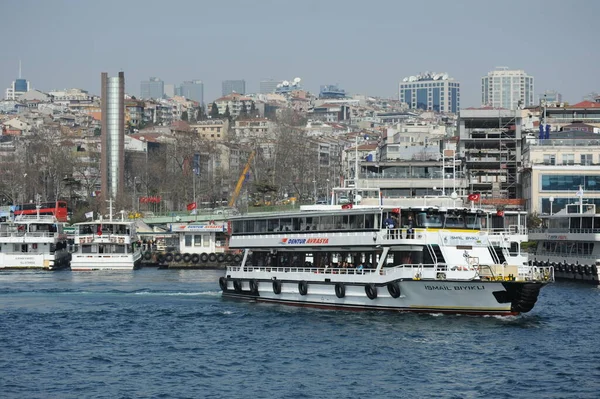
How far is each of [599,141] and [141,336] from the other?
63.1 meters

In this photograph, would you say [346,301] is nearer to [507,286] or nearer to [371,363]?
[507,286]

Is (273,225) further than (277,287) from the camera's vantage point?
Yes

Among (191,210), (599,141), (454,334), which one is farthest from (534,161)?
(454,334)

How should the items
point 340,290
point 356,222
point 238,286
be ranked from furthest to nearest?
point 238,286 → point 356,222 → point 340,290

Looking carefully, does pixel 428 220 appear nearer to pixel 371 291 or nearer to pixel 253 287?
pixel 371 291

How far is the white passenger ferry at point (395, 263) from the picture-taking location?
38.7 m

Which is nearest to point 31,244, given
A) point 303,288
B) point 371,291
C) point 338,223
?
point 303,288

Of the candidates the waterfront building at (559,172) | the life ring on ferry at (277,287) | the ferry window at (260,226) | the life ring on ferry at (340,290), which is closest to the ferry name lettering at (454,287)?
the life ring on ferry at (340,290)

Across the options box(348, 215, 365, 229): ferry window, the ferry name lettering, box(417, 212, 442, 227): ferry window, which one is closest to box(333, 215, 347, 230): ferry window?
box(348, 215, 365, 229): ferry window

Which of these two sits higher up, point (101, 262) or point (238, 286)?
point (101, 262)

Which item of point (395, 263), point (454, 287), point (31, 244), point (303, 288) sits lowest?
point (303, 288)

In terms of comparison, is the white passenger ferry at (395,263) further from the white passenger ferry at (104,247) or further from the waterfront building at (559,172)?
the waterfront building at (559,172)

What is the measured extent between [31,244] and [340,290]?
139 ft

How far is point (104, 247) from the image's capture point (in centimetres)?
7662
